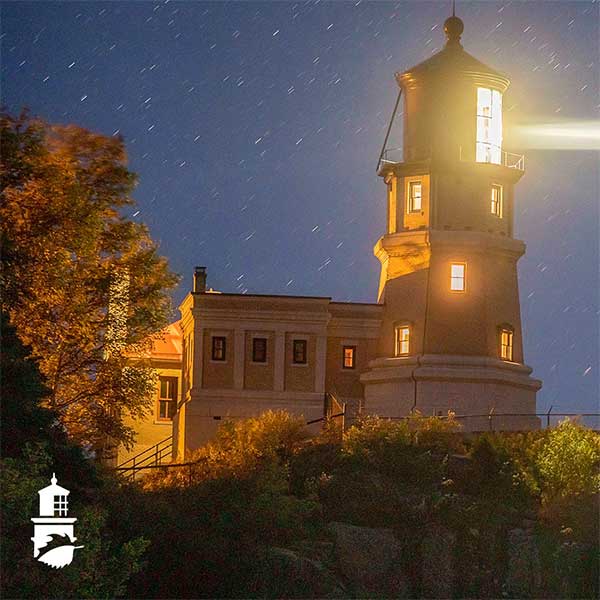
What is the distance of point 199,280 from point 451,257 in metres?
9.50

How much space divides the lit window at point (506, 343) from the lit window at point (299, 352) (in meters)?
7.23

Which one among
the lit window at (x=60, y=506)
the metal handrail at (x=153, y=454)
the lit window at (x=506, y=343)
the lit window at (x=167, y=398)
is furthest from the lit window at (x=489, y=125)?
the lit window at (x=60, y=506)

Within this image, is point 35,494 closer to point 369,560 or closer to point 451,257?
point 369,560

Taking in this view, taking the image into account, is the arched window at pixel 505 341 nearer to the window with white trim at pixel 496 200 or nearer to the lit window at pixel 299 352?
the window with white trim at pixel 496 200

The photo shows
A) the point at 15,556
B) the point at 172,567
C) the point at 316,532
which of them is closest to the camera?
the point at 15,556

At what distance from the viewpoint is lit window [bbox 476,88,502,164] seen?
54.5 metres

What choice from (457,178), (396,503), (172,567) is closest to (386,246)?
(457,178)

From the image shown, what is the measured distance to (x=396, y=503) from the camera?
38844 millimetres

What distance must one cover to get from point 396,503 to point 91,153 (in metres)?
13.4

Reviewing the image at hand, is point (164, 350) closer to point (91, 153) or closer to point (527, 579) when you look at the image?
point (91, 153)

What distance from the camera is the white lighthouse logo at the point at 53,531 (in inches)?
1070

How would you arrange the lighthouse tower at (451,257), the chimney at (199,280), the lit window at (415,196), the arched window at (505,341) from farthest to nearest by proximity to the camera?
the chimney at (199,280), the lit window at (415,196), the arched window at (505,341), the lighthouse tower at (451,257)

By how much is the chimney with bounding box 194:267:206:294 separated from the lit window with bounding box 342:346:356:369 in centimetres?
599

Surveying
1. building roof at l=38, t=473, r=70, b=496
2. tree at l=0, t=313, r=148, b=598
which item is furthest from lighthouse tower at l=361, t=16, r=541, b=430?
building roof at l=38, t=473, r=70, b=496
